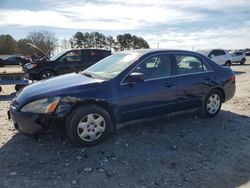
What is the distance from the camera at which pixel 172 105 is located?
5609mm

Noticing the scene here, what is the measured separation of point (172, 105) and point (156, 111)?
41 cm

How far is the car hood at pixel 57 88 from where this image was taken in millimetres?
4605

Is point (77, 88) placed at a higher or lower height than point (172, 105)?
higher

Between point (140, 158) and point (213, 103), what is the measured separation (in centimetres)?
263

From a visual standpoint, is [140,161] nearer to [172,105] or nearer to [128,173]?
[128,173]

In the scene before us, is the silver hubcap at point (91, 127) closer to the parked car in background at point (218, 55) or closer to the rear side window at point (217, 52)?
the parked car in background at point (218, 55)

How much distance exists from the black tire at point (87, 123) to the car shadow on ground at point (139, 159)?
13 centimetres

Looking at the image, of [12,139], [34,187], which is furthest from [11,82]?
[34,187]

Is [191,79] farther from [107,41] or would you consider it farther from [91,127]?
[107,41]

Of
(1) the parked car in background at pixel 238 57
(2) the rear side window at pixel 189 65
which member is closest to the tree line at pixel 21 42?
(1) the parked car in background at pixel 238 57

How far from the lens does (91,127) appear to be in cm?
469

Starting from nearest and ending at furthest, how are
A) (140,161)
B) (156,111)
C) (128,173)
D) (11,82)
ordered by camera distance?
(128,173), (140,161), (156,111), (11,82)

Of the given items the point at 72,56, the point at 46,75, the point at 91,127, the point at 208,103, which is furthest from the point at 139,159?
the point at 72,56

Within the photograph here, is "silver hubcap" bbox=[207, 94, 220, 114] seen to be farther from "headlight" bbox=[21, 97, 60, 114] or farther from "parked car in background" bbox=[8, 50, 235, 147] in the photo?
"headlight" bbox=[21, 97, 60, 114]
